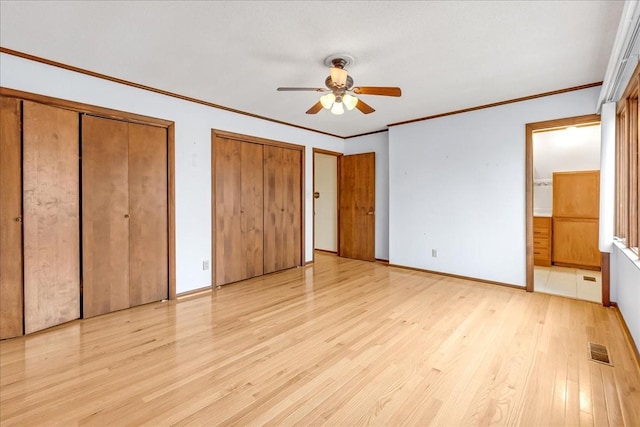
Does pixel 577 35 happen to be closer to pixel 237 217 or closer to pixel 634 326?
pixel 634 326

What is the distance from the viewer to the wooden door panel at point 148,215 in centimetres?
334

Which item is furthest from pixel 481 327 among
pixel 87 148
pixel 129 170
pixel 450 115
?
pixel 87 148

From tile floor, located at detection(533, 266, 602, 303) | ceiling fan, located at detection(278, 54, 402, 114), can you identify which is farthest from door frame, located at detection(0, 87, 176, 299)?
tile floor, located at detection(533, 266, 602, 303)

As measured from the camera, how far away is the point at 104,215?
3.12 meters

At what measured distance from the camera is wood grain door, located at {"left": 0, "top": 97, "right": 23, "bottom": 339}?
251 cm

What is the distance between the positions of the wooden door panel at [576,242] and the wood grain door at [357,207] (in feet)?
10.2

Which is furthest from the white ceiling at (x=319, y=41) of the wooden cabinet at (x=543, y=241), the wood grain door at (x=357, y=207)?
the wooden cabinet at (x=543, y=241)

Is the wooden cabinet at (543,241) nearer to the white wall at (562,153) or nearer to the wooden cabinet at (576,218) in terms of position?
the wooden cabinet at (576,218)

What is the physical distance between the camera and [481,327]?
9.23ft

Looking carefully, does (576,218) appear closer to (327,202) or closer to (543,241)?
(543,241)

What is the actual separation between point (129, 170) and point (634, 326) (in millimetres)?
4776

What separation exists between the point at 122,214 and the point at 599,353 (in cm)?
445

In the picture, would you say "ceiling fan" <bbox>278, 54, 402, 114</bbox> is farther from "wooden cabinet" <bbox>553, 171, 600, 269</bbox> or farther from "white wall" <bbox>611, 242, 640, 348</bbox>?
"wooden cabinet" <bbox>553, 171, 600, 269</bbox>

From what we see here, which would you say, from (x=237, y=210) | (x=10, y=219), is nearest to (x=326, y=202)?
(x=237, y=210)
